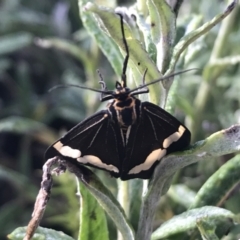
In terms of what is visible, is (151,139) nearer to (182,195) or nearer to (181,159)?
(181,159)

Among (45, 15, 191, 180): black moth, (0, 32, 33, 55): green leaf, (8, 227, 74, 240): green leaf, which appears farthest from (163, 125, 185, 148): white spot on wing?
(0, 32, 33, 55): green leaf

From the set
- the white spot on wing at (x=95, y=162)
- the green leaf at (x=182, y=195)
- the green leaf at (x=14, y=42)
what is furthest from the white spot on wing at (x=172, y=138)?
the green leaf at (x=14, y=42)

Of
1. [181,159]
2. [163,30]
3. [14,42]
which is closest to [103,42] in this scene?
[163,30]

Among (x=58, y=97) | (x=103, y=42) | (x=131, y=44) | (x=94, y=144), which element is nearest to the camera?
(x=131, y=44)

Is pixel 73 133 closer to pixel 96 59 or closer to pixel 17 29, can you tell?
pixel 96 59

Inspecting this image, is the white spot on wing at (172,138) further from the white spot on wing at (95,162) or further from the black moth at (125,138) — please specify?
the white spot on wing at (95,162)
